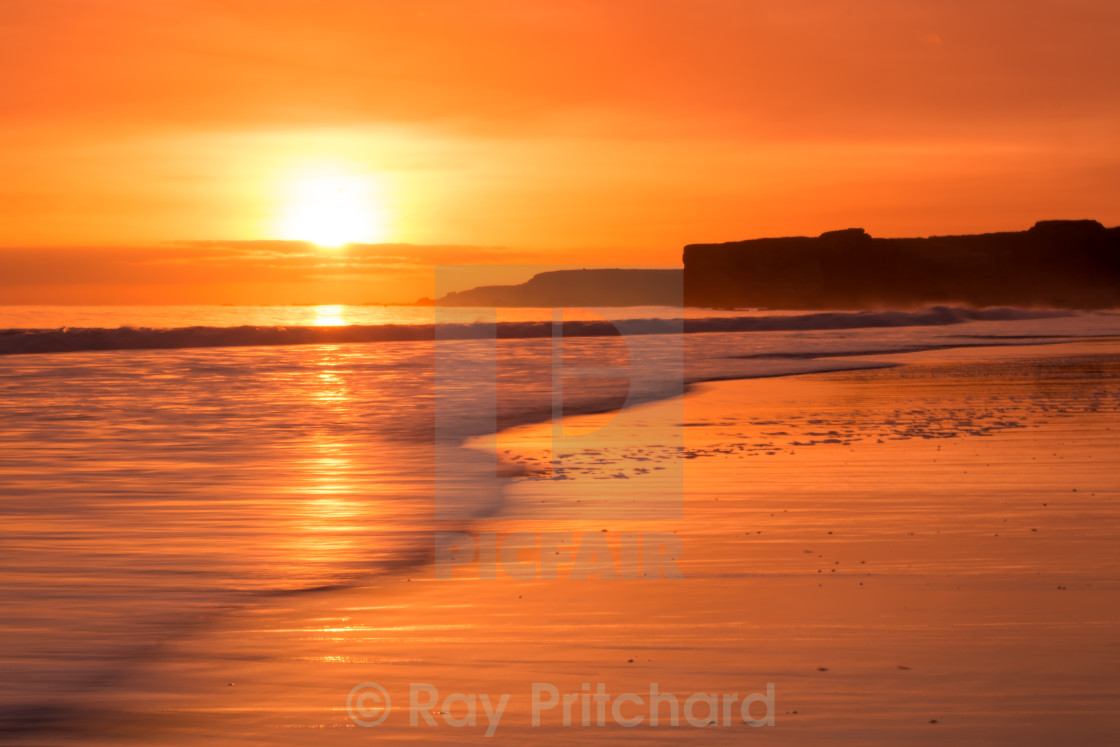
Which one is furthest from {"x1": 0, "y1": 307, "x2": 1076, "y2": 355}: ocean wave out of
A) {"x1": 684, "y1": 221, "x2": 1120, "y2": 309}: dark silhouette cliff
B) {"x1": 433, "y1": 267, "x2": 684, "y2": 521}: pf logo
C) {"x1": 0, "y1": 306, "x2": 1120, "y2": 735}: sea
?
{"x1": 684, "y1": 221, "x2": 1120, "y2": 309}: dark silhouette cliff

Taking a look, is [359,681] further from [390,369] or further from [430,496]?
[390,369]

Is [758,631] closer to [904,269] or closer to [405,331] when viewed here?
[405,331]

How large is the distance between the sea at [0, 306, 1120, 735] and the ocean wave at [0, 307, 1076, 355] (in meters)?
10.8

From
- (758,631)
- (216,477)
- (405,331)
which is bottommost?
(758,631)

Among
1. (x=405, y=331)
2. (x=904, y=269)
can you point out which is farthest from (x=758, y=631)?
(x=904, y=269)

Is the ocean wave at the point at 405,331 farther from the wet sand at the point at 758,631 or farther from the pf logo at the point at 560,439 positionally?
the wet sand at the point at 758,631

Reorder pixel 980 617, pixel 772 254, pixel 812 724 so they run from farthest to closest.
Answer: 1. pixel 772 254
2. pixel 980 617
3. pixel 812 724

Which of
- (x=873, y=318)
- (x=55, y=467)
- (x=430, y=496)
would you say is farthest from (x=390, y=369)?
(x=873, y=318)

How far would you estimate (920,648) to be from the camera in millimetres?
4844

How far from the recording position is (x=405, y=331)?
54.0m

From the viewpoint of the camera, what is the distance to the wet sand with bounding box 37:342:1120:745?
410cm

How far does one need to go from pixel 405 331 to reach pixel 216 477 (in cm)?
4441

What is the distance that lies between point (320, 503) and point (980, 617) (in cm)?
544

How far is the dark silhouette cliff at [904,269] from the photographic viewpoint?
154 m
